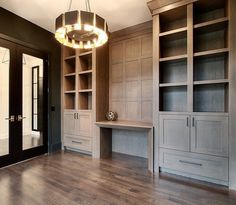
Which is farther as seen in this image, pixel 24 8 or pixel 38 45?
pixel 38 45

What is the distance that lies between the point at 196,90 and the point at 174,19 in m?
1.44

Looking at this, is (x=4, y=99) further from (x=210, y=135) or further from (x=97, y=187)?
(x=210, y=135)

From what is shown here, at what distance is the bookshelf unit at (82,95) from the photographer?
3953mm

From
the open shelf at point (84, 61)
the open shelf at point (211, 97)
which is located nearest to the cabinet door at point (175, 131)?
the open shelf at point (211, 97)

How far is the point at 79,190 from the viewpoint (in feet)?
7.72

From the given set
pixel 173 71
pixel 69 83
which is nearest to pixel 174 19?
pixel 173 71

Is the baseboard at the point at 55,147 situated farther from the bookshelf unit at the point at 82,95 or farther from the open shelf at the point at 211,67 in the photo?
the open shelf at the point at 211,67

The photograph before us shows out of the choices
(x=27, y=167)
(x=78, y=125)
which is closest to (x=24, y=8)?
(x=78, y=125)

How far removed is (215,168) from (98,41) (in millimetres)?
2614

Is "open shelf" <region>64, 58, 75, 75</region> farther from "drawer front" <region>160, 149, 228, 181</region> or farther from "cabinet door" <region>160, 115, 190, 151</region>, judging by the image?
"drawer front" <region>160, 149, 228, 181</region>

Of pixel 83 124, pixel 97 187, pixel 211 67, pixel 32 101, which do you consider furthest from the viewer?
pixel 83 124

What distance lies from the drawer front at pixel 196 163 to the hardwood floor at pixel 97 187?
17cm

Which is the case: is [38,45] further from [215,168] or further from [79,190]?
[215,168]

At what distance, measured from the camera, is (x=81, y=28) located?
6.79 feet
